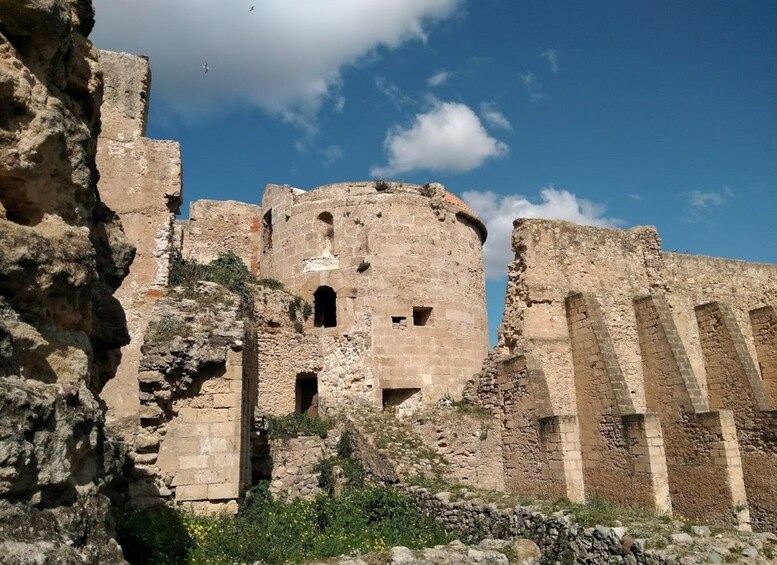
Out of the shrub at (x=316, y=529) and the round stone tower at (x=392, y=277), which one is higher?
the round stone tower at (x=392, y=277)

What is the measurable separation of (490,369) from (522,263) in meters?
3.04

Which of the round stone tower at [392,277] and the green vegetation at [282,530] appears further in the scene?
the round stone tower at [392,277]

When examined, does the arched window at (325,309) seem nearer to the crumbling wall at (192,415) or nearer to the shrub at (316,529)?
the shrub at (316,529)

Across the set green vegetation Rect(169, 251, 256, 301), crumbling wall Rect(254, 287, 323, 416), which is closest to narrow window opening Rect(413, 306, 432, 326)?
crumbling wall Rect(254, 287, 323, 416)

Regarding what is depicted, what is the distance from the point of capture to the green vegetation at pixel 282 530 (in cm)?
689

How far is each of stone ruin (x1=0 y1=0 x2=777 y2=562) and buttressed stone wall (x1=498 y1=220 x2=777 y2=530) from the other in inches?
2.2

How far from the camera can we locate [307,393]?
53.4ft

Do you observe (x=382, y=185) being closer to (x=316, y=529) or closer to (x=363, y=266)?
(x=363, y=266)

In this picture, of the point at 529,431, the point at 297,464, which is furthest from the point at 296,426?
the point at 529,431

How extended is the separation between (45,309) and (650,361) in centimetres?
1494

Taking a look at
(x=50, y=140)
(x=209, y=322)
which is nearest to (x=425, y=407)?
(x=209, y=322)

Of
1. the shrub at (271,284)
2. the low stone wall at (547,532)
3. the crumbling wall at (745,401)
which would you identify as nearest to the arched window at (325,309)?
the shrub at (271,284)

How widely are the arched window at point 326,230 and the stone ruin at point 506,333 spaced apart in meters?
0.04

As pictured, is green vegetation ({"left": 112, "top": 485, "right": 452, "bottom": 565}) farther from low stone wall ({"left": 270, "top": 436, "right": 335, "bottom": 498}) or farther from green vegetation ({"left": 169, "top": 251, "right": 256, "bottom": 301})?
green vegetation ({"left": 169, "top": 251, "right": 256, "bottom": 301})
